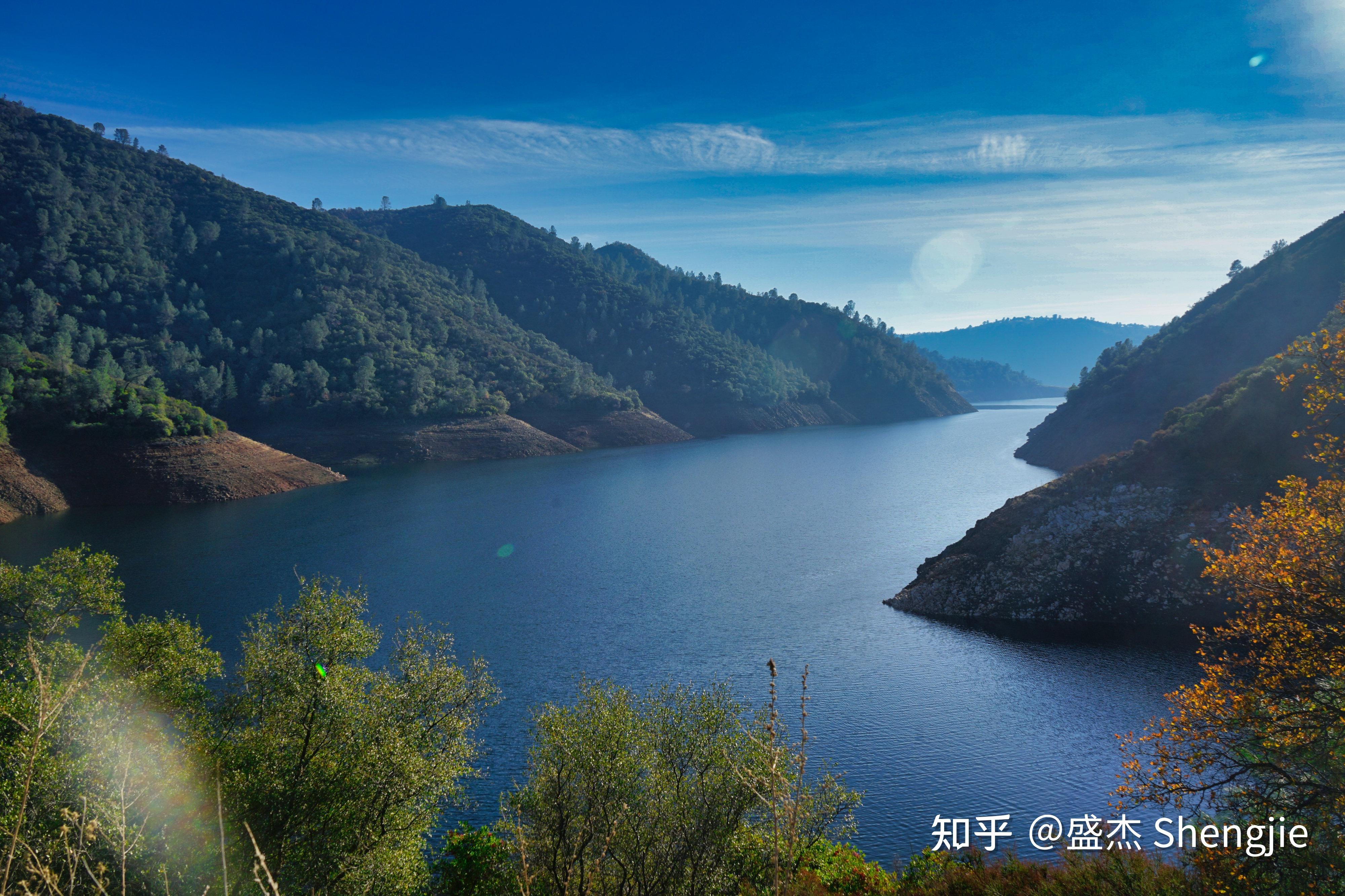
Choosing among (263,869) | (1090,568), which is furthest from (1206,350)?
(263,869)

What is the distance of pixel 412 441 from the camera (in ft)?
381

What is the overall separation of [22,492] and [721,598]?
72.4 meters

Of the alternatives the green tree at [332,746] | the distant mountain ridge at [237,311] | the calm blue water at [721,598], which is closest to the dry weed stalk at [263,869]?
the green tree at [332,746]

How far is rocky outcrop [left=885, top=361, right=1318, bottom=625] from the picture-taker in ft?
134

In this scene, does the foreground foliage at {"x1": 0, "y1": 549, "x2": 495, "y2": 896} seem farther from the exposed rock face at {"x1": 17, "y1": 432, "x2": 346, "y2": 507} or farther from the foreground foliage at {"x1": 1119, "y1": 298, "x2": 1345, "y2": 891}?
the exposed rock face at {"x1": 17, "y1": 432, "x2": 346, "y2": 507}

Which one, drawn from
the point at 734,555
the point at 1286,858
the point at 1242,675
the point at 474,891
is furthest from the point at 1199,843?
the point at 734,555

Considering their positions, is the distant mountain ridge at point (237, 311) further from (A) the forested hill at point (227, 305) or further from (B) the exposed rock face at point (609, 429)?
(B) the exposed rock face at point (609, 429)

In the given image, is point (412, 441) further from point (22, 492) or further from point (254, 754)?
point (254, 754)

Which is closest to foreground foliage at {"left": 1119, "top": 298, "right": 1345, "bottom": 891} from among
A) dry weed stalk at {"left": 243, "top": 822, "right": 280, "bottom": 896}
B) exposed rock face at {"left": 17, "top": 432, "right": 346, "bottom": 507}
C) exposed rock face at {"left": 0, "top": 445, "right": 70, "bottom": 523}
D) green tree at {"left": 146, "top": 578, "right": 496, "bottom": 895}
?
dry weed stalk at {"left": 243, "top": 822, "right": 280, "bottom": 896}

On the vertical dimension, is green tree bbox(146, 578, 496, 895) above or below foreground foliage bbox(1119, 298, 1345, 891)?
below

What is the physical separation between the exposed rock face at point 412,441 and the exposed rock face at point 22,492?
32056 mm

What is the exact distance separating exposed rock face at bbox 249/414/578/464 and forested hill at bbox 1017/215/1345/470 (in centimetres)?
8111

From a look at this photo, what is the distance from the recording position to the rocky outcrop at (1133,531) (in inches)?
1612

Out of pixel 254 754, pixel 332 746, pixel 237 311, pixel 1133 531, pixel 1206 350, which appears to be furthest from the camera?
pixel 237 311
